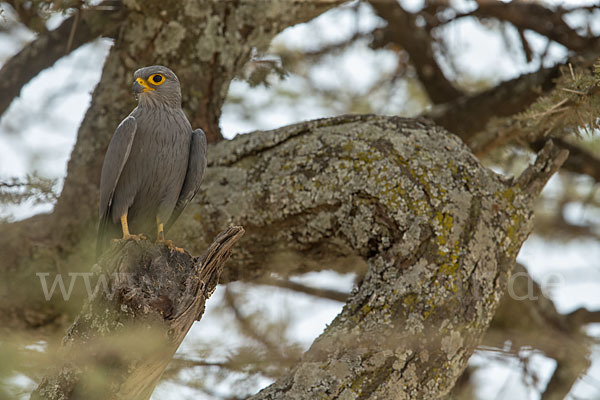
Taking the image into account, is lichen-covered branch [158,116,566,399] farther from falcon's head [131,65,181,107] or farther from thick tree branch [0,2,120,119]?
thick tree branch [0,2,120,119]

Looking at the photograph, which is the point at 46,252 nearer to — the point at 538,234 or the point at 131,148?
the point at 131,148

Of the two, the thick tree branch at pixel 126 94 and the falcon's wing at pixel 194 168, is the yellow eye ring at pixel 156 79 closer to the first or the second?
the falcon's wing at pixel 194 168

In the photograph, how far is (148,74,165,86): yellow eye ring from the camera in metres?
3.46

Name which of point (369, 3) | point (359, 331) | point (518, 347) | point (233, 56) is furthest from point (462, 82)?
point (359, 331)

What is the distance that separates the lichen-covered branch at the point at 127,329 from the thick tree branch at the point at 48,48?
2222 millimetres

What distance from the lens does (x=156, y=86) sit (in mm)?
3480

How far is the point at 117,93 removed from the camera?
13.9ft

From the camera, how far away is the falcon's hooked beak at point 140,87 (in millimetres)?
3362

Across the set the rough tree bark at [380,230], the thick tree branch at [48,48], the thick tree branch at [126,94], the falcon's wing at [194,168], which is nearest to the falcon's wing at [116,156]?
the falcon's wing at [194,168]

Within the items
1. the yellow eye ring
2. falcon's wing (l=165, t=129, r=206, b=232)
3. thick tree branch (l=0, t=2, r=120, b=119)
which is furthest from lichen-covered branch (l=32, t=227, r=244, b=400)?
thick tree branch (l=0, t=2, r=120, b=119)

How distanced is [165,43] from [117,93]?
1.56 feet

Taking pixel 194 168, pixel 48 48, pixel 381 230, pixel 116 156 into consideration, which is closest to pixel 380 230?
pixel 381 230

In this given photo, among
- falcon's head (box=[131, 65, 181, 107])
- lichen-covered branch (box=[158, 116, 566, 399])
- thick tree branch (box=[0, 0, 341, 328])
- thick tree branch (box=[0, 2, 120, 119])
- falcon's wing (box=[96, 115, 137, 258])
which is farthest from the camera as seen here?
thick tree branch (box=[0, 2, 120, 119])

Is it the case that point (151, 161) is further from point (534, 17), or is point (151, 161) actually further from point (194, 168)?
point (534, 17)
